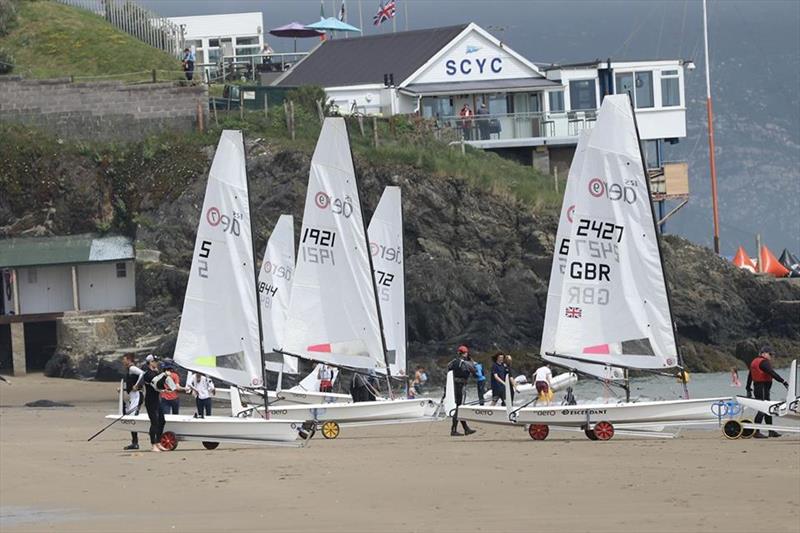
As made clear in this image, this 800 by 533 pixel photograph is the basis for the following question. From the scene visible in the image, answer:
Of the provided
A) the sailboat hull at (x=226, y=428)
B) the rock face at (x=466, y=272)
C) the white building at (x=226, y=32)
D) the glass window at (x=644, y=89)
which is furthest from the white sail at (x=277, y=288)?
the white building at (x=226, y=32)

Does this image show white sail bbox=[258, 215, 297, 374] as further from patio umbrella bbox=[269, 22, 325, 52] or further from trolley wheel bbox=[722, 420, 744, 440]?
patio umbrella bbox=[269, 22, 325, 52]

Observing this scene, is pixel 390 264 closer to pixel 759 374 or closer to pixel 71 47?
pixel 759 374

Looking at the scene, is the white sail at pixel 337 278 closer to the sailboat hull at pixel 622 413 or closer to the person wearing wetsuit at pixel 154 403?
the sailboat hull at pixel 622 413

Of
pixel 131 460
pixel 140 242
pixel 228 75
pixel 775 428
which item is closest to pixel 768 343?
pixel 140 242

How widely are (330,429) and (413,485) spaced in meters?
8.07

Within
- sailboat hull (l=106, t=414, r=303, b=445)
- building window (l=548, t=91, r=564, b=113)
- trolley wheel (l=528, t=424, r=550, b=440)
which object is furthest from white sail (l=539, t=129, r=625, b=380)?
building window (l=548, t=91, r=564, b=113)

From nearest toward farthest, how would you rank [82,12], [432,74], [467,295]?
[467,295], [432,74], [82,12]

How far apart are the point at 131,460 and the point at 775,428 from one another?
9.00m

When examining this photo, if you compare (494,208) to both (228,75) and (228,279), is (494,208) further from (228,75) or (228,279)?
(228,279)

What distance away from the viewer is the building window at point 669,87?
67.9 metres

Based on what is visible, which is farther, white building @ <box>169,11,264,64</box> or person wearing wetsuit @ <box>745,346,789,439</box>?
white building @ <box>169,11,264,64</box>

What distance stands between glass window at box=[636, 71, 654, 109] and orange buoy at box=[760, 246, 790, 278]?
8042 millimetres

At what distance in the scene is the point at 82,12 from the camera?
71375 millimetres

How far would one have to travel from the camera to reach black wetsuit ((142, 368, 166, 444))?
2456 cm
